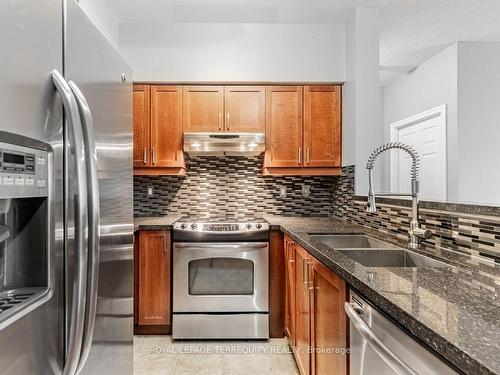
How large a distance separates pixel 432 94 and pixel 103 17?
340cm

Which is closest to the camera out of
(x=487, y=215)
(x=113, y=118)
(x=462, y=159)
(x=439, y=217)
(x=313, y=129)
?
(x=113, y=118)

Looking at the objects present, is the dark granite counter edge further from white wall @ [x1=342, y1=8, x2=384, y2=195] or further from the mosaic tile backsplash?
the mosaic tile backsplash

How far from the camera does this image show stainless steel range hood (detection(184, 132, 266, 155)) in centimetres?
300

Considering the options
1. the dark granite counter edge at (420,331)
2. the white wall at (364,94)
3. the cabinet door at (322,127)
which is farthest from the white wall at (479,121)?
the dark granite counter edge at (420,331)

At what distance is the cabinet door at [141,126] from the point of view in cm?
311

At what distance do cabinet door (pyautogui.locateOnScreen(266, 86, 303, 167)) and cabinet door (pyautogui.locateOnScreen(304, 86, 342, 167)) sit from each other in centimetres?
7

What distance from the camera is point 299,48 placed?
3199mm

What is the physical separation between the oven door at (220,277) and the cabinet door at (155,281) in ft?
0.33

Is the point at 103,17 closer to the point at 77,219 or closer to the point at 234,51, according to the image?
the point at 234,51

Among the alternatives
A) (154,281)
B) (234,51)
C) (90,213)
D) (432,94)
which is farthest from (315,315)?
(432,94)

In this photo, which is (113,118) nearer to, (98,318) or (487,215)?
(98,318)

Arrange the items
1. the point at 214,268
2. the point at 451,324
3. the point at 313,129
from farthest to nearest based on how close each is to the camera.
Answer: the point at 313,129 < the point at 214,268 < the point at 451,324

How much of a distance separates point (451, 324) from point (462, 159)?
3272mm

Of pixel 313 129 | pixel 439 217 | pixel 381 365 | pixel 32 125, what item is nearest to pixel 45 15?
pixel 32 125
